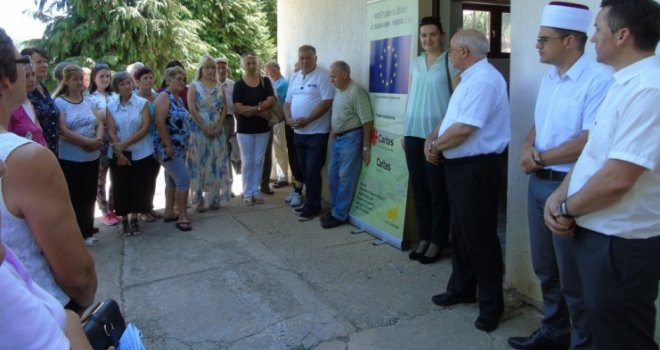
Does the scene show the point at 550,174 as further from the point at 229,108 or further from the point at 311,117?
the point at 229,108

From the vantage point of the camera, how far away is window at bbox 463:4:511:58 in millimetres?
5727

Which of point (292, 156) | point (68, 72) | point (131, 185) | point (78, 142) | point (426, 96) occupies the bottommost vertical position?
point (131, 185)

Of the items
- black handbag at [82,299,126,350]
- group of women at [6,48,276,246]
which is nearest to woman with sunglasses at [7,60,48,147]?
group of women at [6,48,276,246]

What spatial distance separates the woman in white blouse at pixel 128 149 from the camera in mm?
5309

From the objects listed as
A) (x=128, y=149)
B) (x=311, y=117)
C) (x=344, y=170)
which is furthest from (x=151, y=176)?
(x=344, y=170)

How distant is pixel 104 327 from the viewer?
1.59 metres

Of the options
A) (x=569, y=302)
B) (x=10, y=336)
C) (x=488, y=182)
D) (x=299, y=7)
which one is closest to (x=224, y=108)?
(x=299, y=7)

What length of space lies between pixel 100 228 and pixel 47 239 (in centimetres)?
460

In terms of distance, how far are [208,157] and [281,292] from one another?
8.73 ft

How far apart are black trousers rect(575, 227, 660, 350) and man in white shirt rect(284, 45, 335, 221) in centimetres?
399

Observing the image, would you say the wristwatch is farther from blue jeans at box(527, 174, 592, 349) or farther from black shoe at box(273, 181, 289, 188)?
black shoe at box(273, 181, 289, 188)

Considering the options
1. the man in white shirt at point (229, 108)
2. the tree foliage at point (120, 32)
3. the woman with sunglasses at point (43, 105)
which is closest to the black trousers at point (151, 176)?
the woman with sunglasses at point (43, 105)

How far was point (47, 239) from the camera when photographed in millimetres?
1555

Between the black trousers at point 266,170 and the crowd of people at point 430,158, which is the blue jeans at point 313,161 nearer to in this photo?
the crowd of people at point 430,158
